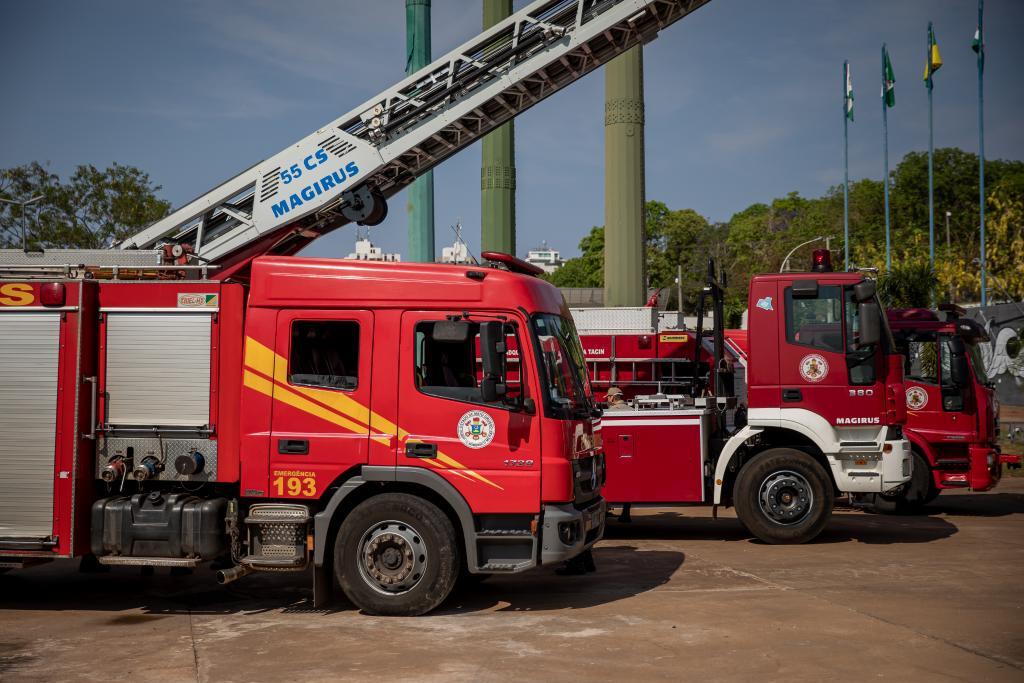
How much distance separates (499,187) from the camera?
90.8 feet

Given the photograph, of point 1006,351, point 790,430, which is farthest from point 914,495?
point 1006,351

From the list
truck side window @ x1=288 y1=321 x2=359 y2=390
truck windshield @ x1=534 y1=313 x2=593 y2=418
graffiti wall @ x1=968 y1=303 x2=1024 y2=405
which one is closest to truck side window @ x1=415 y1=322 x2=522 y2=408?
truck windshield @ x1=534 y1=313 x2=593 y2=418

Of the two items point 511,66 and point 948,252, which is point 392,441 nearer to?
point 511,66

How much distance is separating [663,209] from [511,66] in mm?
70479

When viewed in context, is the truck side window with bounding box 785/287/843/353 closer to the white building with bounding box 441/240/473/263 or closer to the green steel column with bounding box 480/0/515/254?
the white building with bounding box 441/240/473/263

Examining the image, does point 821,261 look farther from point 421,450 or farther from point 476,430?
point 421,450

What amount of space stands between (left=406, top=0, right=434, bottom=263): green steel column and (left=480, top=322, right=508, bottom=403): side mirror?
16818mm

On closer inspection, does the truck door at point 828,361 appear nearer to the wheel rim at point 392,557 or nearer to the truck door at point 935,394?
the truck door at point 935,394

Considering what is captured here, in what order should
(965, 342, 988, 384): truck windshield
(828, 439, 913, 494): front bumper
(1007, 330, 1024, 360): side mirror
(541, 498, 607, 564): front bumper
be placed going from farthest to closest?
(1007, 330, 1024, 360): side mirror → (965, 342, 988, 384): truck windshield → (828, 439, 913, 494): front bumper → (541, 498, 607, 564): front bumper

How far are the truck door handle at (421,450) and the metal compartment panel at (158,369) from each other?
1.77m

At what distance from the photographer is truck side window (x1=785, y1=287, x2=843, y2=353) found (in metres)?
11.9

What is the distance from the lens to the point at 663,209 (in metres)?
82.1

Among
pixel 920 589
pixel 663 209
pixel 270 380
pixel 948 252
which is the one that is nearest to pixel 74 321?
pixel 270 380

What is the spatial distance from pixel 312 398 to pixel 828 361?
6338 mm
